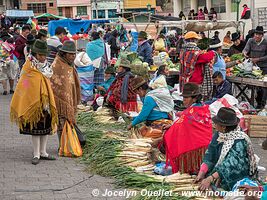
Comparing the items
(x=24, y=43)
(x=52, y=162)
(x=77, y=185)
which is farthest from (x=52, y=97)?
(x=24, y=43)

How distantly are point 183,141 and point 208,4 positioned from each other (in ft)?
110

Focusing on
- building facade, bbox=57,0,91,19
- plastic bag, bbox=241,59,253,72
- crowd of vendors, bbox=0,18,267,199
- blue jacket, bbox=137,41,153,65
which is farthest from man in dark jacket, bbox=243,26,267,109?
building facade, bbox=57,0,91,19

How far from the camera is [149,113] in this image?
869 centimetres

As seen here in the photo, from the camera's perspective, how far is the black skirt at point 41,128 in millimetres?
8180

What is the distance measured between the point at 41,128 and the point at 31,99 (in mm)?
485

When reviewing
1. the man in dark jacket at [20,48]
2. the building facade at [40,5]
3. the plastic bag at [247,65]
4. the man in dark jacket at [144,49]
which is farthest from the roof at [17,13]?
the plastic bag at [247,65]

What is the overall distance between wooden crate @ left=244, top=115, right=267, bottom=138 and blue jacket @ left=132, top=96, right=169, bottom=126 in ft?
7.54

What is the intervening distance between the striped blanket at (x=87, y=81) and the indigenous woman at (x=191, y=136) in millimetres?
7129

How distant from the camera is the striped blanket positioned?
13938 millimetres

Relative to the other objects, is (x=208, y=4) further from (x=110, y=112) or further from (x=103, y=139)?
(x=103, y=139)

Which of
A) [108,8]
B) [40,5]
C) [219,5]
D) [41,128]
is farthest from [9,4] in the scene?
[41,128]

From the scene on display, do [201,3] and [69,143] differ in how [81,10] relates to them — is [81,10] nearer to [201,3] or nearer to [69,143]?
[201,3]

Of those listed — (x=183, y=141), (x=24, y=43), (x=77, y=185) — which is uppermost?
(x=24, y=43)

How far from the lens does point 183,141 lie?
275 inches
